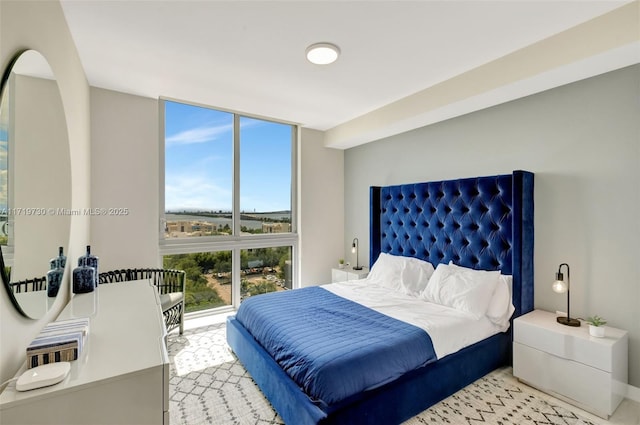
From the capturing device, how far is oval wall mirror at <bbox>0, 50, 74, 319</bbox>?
3.51ft

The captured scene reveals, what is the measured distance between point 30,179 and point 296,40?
5.98 feet

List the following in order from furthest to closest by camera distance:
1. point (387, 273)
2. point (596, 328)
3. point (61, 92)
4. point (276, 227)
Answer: point (276, 227) → point (387, 273) → point (596, 328) → point (61, 92)

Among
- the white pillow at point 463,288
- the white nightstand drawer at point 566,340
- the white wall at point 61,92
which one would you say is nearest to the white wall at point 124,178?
the white wall at point 61,92

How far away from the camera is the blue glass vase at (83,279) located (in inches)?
80.7

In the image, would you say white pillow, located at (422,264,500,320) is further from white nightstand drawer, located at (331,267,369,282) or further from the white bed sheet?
white nightstand drawer, located at (331,267,369,282)

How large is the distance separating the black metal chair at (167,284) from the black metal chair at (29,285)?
1532 mm

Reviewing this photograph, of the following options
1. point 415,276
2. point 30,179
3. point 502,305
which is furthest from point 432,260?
point 30,179

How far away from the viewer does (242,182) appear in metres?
4.08

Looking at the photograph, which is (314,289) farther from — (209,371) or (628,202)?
(628,202)

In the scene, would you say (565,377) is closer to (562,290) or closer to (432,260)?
(562,290)

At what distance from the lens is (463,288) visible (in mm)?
2666

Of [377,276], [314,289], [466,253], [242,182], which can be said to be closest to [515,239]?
[466,253]

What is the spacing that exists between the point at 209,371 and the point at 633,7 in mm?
4011

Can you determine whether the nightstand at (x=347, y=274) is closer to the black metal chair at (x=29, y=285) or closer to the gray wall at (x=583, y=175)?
the gray wall at (x=583, y=175)
